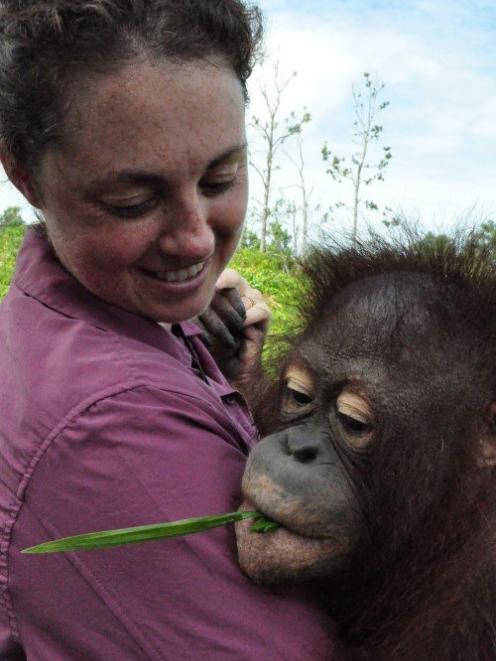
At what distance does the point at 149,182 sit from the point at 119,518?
0.64 metres

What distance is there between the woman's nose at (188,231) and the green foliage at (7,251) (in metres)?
5.48

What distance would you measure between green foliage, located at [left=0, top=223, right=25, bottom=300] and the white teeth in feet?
17.6

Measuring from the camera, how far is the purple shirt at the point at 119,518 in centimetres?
136

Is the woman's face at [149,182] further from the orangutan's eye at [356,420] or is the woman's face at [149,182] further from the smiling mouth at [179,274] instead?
the orangutan's eye at [356,420]

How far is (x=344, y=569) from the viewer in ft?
5.33

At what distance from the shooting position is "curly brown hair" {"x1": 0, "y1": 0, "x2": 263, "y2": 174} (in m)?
1.48

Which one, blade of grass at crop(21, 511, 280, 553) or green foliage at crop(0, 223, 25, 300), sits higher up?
blade of grass at crop(21, 511, 280, 553)

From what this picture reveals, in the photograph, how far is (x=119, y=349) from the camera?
156 cm

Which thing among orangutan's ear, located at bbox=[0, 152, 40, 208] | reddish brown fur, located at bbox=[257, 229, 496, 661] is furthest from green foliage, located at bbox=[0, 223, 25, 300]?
reddish brown fur, located at bbox=[257, 229, 496, 661]

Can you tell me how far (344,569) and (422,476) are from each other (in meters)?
0.25

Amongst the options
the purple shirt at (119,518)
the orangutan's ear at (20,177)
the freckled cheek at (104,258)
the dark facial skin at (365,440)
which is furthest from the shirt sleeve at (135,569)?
the orangutan's ear at (20,177)

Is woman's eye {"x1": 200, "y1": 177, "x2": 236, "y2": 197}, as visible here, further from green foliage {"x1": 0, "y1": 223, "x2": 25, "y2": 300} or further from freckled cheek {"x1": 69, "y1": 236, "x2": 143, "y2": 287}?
green foliage {"x1": 0, "y1": 223, "x2": 25, "y2": 300}

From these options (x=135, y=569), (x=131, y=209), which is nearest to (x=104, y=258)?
(x=131, y=209)

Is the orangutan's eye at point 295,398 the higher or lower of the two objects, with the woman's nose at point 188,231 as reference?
lower
